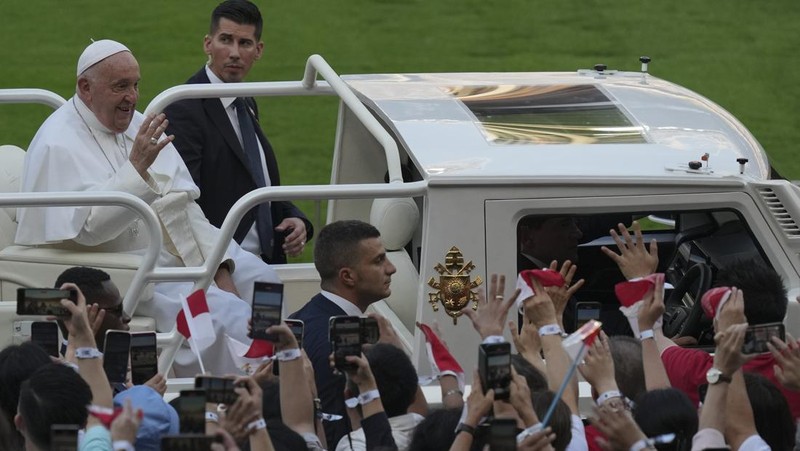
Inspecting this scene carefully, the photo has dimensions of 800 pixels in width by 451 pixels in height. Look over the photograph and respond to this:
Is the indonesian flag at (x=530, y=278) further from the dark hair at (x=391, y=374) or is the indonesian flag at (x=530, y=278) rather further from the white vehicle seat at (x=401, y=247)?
the white vehicle seat at (x=401, y=247)

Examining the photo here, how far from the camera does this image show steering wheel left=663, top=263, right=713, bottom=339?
5.71 meters


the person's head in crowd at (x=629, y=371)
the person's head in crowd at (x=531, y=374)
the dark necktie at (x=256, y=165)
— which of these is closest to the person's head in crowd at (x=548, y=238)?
the person's head in crowd at (x=629, y=371)

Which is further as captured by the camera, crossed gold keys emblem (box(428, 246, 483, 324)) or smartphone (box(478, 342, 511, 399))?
crossed gold keys emblem (box(428, 246, 483, 324))

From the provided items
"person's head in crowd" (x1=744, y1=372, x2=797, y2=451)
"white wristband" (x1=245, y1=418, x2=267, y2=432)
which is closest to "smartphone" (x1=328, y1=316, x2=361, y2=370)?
"white wristband" (x1=245, y1=418, x2=267, y2=432)

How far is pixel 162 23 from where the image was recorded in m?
15.2

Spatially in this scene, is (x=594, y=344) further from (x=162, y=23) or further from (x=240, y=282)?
(x=162, y=23)

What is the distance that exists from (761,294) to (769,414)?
2.03 feet

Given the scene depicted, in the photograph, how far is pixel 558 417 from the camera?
4.16 meters

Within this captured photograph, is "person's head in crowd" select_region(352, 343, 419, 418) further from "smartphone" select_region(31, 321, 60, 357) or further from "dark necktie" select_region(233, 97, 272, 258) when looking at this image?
"dark necktie" select_region(233, 97, 272, 258)

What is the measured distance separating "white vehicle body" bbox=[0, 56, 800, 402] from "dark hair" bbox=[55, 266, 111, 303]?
0.81 ft

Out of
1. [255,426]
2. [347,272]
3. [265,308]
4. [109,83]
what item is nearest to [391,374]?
[265,308]

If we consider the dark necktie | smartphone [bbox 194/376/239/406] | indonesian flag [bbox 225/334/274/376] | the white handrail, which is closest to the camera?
smartphone [bbox 194/376/239/406]

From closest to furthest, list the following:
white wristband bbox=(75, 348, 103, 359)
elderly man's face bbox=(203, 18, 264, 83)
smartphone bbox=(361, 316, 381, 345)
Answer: white wristband bbox=(75, 348, 103, 359) → smartphone bbox=(361, 316, 381, 345) → elderly man's face bbox=(203, 18, 264, 83)

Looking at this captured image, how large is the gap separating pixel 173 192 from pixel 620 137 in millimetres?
1534
